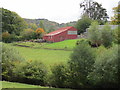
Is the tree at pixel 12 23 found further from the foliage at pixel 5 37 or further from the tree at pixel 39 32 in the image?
the tree at pixel 39 32

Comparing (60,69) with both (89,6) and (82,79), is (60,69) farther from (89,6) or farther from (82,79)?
(89,6)

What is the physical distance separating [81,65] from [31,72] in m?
3.41

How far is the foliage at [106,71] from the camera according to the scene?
9.73m

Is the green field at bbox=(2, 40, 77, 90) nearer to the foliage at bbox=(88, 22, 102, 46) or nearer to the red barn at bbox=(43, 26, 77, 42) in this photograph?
the foliage at bbox=(88, 22, 102, 46)

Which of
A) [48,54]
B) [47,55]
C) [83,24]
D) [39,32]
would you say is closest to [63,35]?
[83,24]

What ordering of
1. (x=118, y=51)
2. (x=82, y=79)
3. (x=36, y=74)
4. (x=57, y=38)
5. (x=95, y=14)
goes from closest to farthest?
(x=118, y=51)
(x=82, y=79)
(x=36, y=74)
(x=57, y=38)
(x=95, y=14)

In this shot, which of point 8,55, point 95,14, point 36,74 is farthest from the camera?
point 95,14

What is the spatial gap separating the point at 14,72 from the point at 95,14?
35508 mm

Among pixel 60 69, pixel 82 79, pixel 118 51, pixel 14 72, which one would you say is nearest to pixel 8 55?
pixel 14 72

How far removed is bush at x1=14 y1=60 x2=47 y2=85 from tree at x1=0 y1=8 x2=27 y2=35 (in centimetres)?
3244

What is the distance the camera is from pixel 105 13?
45.6 meters

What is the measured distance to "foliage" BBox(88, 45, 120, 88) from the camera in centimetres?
973

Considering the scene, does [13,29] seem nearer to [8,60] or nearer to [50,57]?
[50,57]

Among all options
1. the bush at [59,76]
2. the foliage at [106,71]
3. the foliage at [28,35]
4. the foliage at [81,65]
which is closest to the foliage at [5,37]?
the foliage at [28,35]
